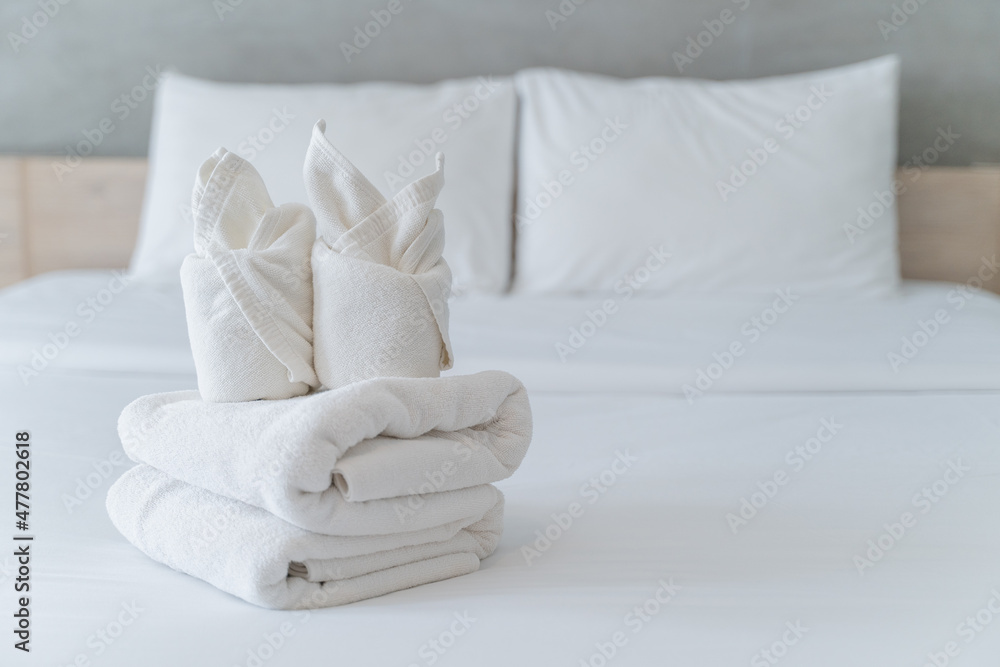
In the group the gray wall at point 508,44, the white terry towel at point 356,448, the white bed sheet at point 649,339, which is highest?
the gray wall at point 508,44

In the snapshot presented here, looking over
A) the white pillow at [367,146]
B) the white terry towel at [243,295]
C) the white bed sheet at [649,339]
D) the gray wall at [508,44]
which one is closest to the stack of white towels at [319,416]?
the white terry towel at [243,295]

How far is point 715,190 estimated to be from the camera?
6.72ft

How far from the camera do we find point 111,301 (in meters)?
1.87

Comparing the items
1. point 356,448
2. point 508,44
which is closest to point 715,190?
point 508,44

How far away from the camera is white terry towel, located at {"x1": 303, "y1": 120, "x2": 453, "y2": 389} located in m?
0.86

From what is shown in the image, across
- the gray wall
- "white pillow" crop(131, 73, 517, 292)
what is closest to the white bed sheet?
"white pillow" crop(131, 73, 517, 292)

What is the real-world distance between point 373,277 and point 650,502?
0.40 meters

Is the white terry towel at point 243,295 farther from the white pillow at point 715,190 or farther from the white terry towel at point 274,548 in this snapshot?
the white pillow at point 715,190

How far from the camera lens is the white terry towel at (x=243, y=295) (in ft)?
2.84

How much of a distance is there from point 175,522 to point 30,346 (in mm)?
872

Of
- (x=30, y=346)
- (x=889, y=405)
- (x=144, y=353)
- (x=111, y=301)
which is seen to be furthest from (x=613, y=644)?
(x=111, y=301)

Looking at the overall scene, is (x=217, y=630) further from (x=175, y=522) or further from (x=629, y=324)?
(x=629, y=324)

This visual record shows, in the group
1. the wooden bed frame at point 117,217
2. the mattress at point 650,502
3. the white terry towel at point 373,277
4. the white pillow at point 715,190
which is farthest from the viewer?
the wooden bed frame at point 117,217

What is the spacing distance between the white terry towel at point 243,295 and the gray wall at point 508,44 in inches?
64.4
